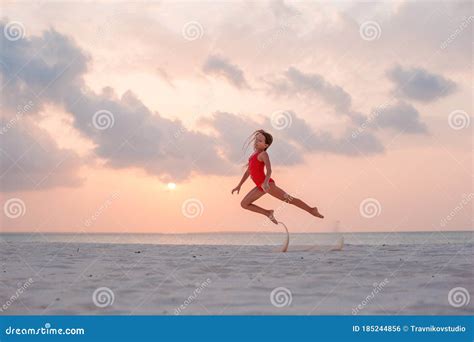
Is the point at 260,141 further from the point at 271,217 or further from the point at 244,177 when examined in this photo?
the point at 271,217

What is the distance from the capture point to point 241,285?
5793mm

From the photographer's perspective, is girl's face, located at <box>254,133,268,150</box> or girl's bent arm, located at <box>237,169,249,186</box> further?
girl's bent arm, located at <box>237,169,249,186</box>

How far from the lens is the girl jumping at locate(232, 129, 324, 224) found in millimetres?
9953

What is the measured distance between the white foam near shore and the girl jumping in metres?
1.91

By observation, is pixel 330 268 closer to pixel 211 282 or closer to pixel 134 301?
pixel 211 282

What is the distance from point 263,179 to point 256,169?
0.26m

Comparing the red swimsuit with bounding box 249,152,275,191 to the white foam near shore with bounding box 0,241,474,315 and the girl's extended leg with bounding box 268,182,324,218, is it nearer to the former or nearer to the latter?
the girl's extended leg with bounding box 268,182,324,218

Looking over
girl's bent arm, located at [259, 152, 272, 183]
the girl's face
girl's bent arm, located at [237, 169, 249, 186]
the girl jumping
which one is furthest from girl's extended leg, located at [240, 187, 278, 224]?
the girl's face

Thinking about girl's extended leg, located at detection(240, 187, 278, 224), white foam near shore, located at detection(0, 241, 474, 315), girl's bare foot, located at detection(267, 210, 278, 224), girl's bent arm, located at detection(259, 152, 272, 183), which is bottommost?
white foam near shore, located at detection(0, 241, 474, 315)

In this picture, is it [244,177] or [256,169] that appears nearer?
[256,169]

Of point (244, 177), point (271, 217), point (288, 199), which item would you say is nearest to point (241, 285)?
point (271, 217)

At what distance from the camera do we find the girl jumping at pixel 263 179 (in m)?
9.95
